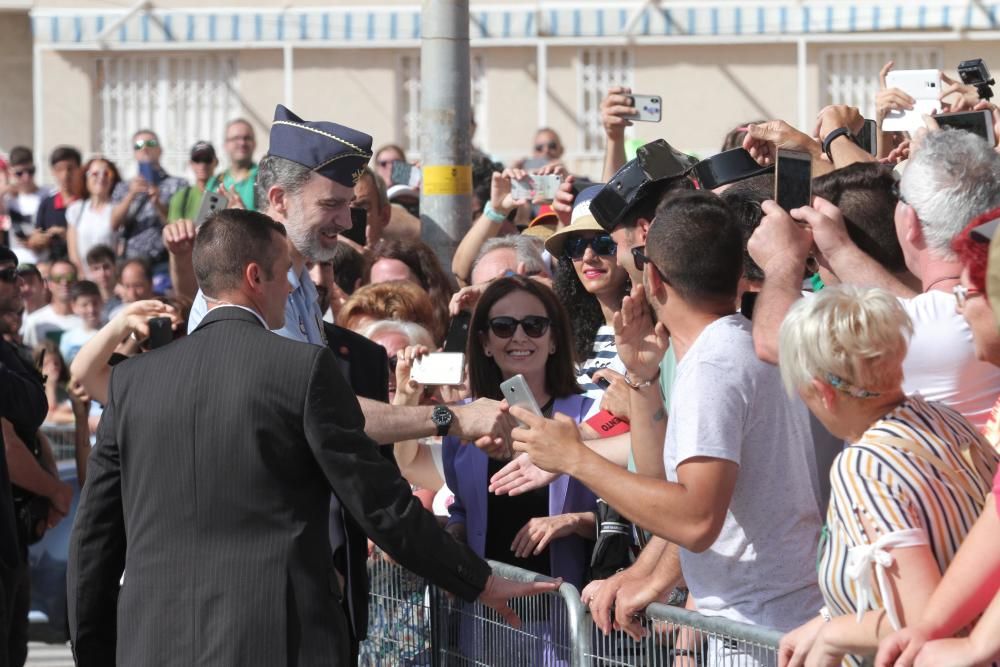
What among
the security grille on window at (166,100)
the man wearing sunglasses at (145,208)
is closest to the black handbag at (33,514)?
the man wearing sunglasses at (145,208)

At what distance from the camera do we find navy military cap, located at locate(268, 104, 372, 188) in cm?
554

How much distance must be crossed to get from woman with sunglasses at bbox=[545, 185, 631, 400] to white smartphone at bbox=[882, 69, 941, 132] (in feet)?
3.72

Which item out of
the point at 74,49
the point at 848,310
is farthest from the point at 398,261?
the point at 74,49

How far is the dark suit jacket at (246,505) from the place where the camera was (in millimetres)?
4203

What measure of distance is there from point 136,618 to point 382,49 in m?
19.8

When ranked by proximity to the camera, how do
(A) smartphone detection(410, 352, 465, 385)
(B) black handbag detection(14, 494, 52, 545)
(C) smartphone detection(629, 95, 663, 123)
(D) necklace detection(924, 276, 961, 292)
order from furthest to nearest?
1. (C) smartphone detection(629, 95, 663, 123)
2. (B) black handbag detection(14, 494, 52, 545)
3. (A) smartphone detection(410, 352, 465, 385)
4. (D) necklace detection(924, 276, 961, 292)

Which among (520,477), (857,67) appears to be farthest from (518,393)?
(857,67)

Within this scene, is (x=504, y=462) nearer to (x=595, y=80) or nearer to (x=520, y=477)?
(x=520, y=477)

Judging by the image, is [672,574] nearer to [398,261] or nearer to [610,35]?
[398,261]

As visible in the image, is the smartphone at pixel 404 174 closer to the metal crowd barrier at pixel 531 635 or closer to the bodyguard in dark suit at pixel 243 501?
the metal crowd barrier at pixel 531 635

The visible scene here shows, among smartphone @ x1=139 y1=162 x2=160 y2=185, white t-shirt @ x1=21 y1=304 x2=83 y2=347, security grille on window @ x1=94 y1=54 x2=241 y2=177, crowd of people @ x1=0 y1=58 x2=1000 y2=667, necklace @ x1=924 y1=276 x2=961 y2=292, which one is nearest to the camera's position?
crowd of people @ x1=0 y1=58 x2=1000 y2=667

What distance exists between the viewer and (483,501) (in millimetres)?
5367

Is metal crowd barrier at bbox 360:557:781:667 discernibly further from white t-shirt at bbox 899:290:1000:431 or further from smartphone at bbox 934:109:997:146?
smartphone at bbox 934:109:997:146

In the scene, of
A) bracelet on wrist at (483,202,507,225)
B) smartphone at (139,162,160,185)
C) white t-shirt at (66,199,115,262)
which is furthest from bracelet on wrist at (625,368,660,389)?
white t-shirt at (66,199,115,262)
